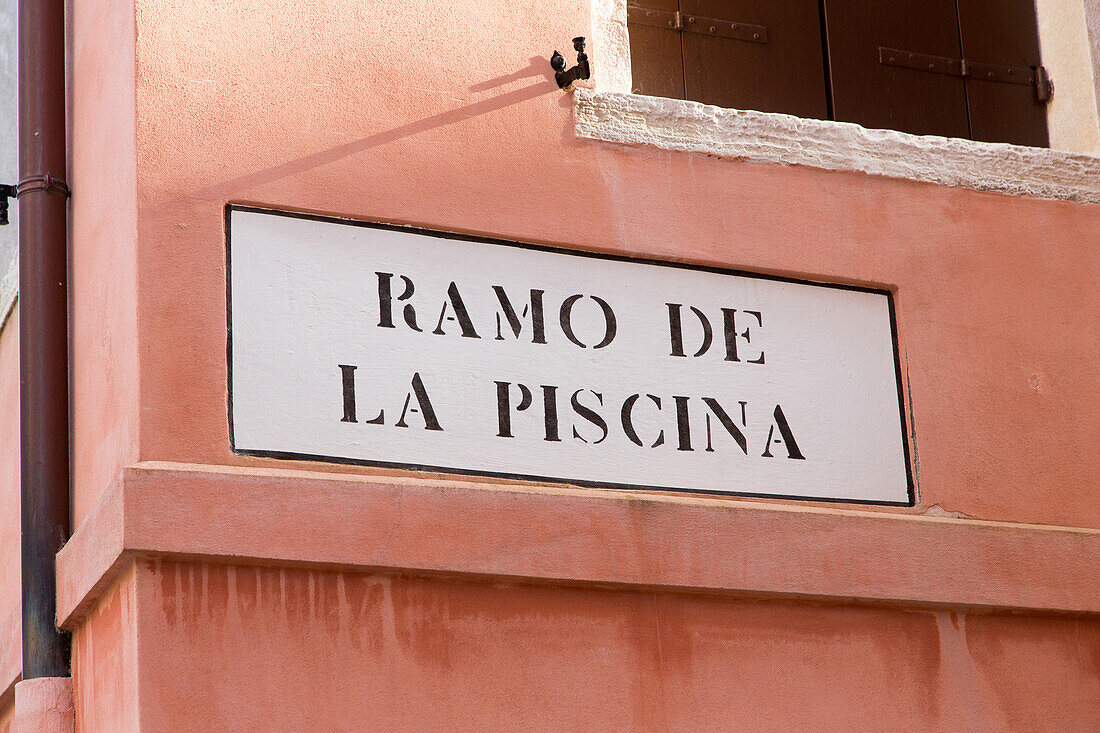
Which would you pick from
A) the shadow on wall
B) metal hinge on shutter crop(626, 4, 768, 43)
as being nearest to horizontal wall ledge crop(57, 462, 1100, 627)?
the shadow on wall

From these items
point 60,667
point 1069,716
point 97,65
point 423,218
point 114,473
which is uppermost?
point 97,65

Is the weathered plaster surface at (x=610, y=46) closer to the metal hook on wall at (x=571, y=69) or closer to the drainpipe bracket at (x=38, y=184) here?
the metal hook on wall at (x=571, y=69)

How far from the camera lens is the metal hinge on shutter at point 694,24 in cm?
522

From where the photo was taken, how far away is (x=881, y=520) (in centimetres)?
450

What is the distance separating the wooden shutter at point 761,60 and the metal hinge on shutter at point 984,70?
328 millimetres

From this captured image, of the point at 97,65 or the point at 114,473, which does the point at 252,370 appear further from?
the point at 97,65

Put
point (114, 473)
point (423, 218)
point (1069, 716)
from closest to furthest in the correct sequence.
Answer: point (114, 473)
point (423, 218)
point (1069, 716)

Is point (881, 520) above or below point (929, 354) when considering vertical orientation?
below

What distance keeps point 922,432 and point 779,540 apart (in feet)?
2.19

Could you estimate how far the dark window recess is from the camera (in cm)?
525

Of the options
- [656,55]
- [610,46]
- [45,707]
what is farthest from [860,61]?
[45,707]

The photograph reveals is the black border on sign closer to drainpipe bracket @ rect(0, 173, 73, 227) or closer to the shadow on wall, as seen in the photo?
the shadow on wall

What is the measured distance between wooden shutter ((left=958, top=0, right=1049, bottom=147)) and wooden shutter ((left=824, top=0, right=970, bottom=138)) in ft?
0.17

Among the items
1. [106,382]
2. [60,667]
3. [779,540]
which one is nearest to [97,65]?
[106,382]
